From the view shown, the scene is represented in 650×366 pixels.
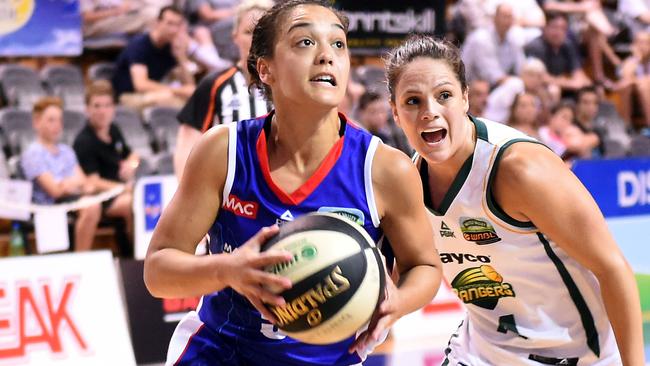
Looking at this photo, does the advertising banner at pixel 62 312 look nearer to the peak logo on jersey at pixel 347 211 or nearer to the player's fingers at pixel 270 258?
the peak logo on jersey at pixel 347 211

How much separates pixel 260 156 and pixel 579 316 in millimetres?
1147

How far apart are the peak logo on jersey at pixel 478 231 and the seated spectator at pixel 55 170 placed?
13.4 feet

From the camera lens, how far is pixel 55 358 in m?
4.62

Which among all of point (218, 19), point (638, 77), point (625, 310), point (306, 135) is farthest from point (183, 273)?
point (638, 77)

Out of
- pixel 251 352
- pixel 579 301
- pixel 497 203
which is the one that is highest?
pixel 497 203

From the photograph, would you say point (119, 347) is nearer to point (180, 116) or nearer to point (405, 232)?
point (180, 116)

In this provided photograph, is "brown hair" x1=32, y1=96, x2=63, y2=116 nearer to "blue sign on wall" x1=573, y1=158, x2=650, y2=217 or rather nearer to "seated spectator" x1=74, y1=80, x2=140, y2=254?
"seated spectator" x1=74, y1=80, x2=140, y2=254

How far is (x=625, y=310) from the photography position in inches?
103

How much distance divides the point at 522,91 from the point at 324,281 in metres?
6.92

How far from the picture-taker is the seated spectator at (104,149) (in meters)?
6.77

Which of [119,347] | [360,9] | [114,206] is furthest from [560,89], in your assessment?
[119,347]

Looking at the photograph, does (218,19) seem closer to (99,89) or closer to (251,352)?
(99,89)

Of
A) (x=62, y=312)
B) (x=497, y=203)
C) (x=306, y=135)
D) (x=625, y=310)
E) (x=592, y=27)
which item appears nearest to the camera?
(x=306, y=135)

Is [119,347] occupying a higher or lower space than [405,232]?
lower
